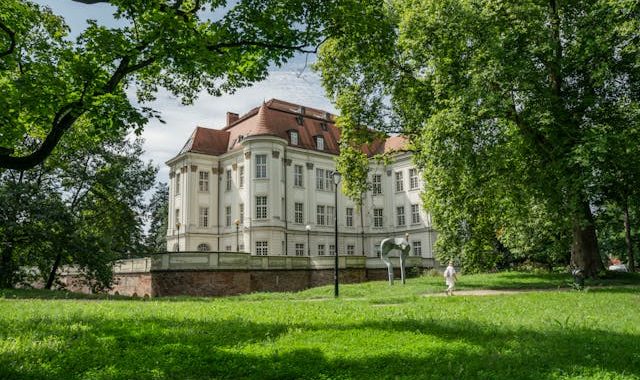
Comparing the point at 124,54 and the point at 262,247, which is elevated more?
the point at 124,54

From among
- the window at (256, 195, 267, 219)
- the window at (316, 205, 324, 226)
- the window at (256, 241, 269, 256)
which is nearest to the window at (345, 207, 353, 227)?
the window at (316, 205, 324, 226)

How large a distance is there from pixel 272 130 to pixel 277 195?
5753mm

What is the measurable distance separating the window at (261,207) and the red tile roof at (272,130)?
18.3 ft

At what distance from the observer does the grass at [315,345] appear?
243 inches

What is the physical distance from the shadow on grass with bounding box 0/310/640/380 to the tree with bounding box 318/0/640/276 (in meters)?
11.0

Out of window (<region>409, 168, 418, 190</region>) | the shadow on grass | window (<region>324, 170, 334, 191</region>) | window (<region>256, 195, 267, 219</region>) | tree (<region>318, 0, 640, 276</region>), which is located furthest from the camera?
window (<region>409, 168, 418, 190</region>)

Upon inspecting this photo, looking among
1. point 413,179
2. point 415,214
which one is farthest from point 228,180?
point 415,214

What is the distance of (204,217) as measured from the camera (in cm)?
4938

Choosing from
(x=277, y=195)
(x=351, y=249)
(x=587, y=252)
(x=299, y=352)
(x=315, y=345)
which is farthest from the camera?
(x=351, y=249)

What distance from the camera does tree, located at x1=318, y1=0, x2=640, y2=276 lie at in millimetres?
18734

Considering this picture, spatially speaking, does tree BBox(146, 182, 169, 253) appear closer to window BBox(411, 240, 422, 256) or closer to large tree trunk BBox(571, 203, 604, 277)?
window BBox(411, 240, 422, 256)

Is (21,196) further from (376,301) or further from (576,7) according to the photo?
(576,7)

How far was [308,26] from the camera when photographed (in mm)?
11875

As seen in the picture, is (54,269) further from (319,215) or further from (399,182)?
(399,182)
